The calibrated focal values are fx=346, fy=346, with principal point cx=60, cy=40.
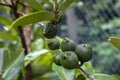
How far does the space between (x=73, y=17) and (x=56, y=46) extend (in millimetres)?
3114

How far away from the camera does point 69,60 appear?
702 millimetres

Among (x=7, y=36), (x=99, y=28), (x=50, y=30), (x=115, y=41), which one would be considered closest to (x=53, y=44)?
(x=50, y=30)

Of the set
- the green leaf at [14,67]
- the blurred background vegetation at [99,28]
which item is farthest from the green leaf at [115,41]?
the blurred background vegetation at [99,28]

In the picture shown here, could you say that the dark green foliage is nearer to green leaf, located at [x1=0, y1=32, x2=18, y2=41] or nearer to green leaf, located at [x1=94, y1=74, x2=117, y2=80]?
green leaf, located at [x1=94, y1=74, x2=117, y2=80]

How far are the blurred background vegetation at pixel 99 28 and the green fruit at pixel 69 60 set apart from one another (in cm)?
291

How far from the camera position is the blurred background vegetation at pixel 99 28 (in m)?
3.84

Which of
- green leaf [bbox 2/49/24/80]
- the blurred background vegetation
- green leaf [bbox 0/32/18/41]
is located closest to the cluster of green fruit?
green leaf [bbox 2/49/24/80]

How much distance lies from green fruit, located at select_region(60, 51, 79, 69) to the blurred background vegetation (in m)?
2.91

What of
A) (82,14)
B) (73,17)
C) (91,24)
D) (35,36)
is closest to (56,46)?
(35,36)

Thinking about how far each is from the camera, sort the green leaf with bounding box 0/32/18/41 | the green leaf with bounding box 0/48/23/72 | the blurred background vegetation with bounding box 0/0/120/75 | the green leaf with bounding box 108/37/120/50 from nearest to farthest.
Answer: the green leaf with bounding box 108/37/120/50
the green leaf with bounding box 0/48/23/72
the green leaf with bounding box 0/32/18/41
the blurred background vegetation with bounding box 0/0/120/75

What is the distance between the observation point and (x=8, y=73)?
91 cm

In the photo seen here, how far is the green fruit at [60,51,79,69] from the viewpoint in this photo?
0.70 m

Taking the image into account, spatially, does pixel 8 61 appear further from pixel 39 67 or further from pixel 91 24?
pixel 91 24

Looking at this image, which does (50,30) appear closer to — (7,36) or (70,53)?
(70,53)
